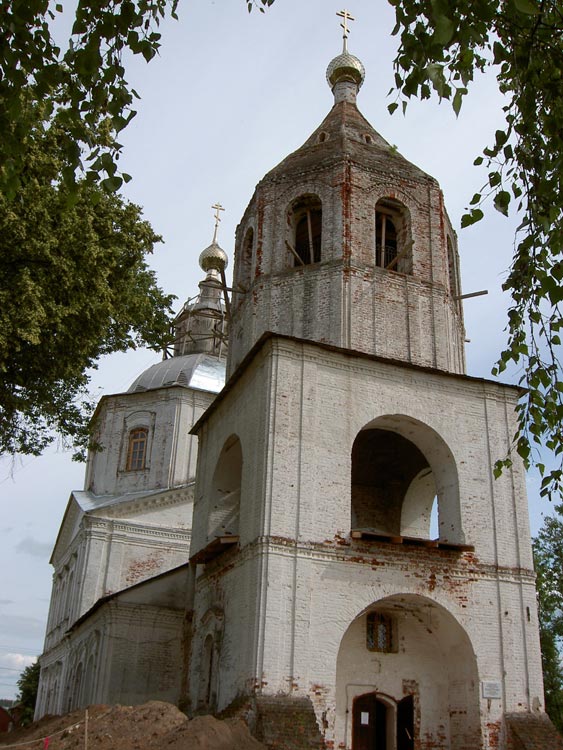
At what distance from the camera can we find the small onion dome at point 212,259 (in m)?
36.9

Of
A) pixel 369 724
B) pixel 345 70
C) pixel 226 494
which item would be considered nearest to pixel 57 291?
pixel 226 494

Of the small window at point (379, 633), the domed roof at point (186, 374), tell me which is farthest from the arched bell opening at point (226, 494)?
the domed roof at point (186, 374)

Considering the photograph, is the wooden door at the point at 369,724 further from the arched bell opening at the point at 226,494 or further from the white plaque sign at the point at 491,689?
the arched bell opening at the point at 226,494

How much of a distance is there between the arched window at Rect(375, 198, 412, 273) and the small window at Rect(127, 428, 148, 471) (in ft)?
46.4

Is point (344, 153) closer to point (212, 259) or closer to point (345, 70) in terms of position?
point (345, 70)

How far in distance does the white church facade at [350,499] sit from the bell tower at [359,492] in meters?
0.04

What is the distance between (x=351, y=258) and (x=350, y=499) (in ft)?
15.6

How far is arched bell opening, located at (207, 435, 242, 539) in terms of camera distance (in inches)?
612

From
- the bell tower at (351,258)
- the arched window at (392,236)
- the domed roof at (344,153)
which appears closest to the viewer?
the bell tower at (351,258)

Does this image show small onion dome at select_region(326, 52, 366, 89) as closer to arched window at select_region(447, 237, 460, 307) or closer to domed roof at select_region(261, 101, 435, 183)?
domed roof at select_region(261, 101, 435, 183)

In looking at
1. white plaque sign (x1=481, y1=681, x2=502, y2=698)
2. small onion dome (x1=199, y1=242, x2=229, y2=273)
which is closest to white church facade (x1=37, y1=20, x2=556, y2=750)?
white plaque sign (x1=481, y1=681, x2=502, y2=698)

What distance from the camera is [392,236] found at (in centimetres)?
1673

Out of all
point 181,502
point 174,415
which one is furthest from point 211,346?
point 181,502

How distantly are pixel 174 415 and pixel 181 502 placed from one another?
11.5ft
